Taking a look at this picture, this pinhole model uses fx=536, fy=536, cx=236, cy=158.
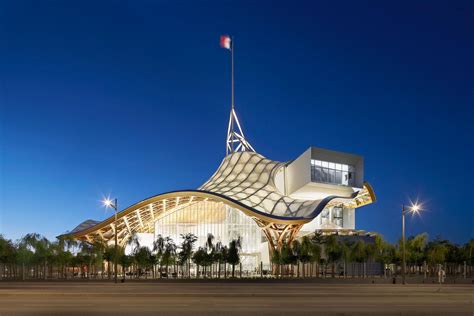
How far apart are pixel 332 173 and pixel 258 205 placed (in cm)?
1283

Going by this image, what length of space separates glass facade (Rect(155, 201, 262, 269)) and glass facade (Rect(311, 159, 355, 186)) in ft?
38.1

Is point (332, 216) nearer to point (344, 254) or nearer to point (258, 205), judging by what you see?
point (258, 205)

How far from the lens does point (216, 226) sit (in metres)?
81.0

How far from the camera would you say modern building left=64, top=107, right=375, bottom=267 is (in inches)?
2788

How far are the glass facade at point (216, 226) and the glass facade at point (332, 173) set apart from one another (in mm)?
11599

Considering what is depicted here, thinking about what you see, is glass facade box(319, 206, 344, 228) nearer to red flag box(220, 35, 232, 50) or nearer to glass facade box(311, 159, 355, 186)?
glass facade box(311, 159, 355, 186)

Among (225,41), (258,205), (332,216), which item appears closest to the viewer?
(258,205)

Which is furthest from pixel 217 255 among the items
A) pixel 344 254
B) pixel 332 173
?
pixel 332 173

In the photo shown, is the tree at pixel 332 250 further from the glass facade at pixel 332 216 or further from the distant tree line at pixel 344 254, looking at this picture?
the glass facade at pixel 332 216

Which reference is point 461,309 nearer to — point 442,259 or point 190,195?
point 442,259

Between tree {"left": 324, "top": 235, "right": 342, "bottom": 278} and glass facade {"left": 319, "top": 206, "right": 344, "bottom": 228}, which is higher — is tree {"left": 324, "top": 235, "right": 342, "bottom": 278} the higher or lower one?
the lower one

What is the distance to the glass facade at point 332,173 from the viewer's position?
2980 inches

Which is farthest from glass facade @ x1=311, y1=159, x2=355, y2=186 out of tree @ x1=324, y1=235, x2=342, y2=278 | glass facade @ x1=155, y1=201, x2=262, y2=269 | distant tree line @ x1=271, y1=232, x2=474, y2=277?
tree @ x1=324, y1=235, x2=342, y2=278

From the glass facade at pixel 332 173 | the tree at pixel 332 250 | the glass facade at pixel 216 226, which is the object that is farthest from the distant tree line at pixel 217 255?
the glass facade at pixel 332 173
